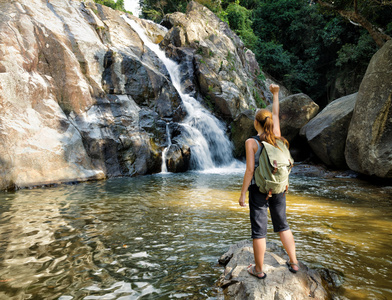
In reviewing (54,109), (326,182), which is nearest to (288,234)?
(326,182)

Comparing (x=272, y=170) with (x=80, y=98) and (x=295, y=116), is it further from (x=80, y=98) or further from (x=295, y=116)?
(x=295, y=116)

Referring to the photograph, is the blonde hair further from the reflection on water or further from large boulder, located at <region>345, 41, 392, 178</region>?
large boulder, located at <region>345, 41, 392, 178</region>

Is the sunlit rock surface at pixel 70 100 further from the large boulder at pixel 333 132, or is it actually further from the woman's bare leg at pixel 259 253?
the woman's bare leg at pixel 259 253

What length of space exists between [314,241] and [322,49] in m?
25.4

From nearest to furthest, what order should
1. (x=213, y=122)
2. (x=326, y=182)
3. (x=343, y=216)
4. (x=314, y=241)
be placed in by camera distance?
(x=314, y=241), (x=343, y=216), (x=326, y=182), (x=213, y=122)

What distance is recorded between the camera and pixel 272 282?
2.70 m

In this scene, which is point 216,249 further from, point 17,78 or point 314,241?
point 17,78

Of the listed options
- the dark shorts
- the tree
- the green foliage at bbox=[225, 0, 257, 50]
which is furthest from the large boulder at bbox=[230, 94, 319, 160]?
the green foliage at bbox=[225, 0, 257, 50]

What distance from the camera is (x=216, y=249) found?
396 centimetres

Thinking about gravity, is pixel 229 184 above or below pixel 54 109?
below

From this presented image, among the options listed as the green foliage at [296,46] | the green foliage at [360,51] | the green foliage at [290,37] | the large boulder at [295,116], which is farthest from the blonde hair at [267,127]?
the green foliage at [296,46]

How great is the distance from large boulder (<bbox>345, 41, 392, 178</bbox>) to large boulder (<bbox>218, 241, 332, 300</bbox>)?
7615 millimetres

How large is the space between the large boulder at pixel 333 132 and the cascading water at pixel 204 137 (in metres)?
4.96

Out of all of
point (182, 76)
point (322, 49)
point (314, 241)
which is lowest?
point (314, 241)
